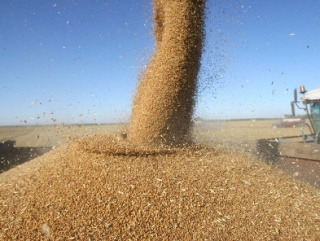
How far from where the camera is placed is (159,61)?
423 centimetres

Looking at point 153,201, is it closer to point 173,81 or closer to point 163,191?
point 163,191

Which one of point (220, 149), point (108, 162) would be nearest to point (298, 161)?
point (220, 149)

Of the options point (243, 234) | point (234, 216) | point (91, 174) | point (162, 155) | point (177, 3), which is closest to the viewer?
point (243, 234)

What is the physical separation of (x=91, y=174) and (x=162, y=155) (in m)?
0.94

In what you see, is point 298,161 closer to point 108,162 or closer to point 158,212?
point 158,212

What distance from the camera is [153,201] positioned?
267cm

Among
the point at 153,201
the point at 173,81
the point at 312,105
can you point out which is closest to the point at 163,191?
the point at 153,201

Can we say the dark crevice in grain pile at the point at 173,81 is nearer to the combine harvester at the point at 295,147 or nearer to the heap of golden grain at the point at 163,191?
the heap of golden grain at the point at 163,191

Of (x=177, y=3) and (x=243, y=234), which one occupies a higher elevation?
(x=177, y=3)

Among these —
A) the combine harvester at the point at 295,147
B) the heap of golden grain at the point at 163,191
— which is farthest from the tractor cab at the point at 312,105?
the heap of golden grain at the point at 163,191

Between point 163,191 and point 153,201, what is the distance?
0.57ft

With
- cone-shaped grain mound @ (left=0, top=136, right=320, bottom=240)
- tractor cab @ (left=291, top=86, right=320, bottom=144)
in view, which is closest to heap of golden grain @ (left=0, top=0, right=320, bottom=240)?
cone-shaped grain mound @ (left=0, top=136, right=320, bottom=240)

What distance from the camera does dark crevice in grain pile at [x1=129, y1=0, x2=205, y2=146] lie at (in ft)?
13.2

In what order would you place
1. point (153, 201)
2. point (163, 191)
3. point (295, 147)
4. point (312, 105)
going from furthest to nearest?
point (312, 105) → point (295, 147) → point (163, 191) → point (153, 201)
